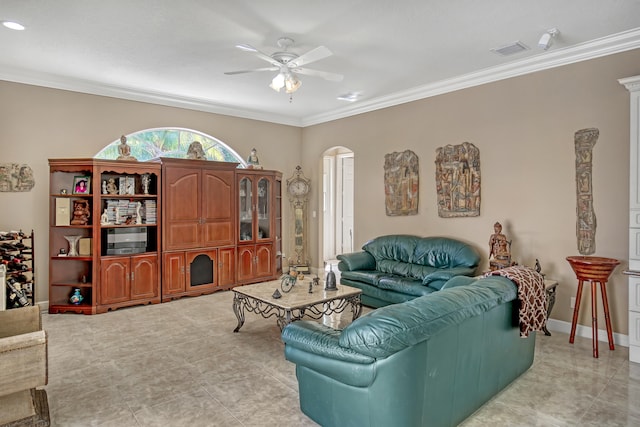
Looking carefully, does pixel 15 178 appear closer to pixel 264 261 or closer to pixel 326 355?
pixel 264 261

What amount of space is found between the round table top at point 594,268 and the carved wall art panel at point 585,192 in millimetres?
379

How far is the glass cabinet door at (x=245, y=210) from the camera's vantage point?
20.4ft

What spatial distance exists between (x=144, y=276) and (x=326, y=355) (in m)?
3.94

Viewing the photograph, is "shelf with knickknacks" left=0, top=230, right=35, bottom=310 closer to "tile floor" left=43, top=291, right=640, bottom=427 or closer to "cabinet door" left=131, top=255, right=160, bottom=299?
"tile floor" left=43, top=291, right=640, bottom=427

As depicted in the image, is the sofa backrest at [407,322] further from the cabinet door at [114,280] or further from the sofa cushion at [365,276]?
the cabinet door at [114,280]

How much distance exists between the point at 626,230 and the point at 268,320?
3786mm

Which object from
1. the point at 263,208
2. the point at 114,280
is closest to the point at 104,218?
the point at 114,280

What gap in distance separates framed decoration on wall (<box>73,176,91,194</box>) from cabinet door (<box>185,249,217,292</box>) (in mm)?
1517

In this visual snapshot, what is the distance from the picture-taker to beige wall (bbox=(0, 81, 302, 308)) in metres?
4.67

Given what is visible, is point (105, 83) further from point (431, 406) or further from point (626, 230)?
point (626, 230)

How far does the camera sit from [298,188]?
7355 millimetres

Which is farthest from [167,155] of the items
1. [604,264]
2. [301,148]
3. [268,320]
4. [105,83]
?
[604,264]

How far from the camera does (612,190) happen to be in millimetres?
3787

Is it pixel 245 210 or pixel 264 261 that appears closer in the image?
pixel 245 210
